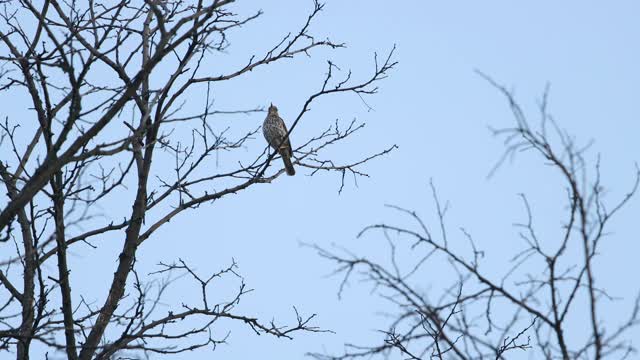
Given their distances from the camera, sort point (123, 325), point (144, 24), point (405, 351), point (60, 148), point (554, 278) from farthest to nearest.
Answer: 1. point (144, 24)
2. point (123, 325)
3. point (405, 351)
4. point (60, 148)
5. point (554, 278)

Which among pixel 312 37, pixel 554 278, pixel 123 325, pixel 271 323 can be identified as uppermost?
pixel 312 37

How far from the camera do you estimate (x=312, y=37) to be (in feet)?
22.8

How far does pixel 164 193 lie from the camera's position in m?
6.47

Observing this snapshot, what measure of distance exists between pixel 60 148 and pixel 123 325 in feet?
4.33

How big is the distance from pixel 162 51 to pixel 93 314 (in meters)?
1.81

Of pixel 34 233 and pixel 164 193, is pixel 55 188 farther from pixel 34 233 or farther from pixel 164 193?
pixel 164 193

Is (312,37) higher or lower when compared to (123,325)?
higher

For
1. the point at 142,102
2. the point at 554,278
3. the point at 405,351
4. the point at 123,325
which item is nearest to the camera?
the point at 554,278

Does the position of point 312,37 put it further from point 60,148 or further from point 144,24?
point 60,148

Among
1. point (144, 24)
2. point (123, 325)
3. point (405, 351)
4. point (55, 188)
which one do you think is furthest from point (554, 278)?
point (144, 24)

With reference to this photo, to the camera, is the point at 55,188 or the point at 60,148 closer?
the point at 60,148

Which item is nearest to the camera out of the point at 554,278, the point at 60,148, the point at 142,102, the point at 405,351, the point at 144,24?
the point at 554,278

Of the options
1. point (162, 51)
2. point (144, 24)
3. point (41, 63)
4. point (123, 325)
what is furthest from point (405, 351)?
point (144, 24)

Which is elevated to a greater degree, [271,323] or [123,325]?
[271,323]
